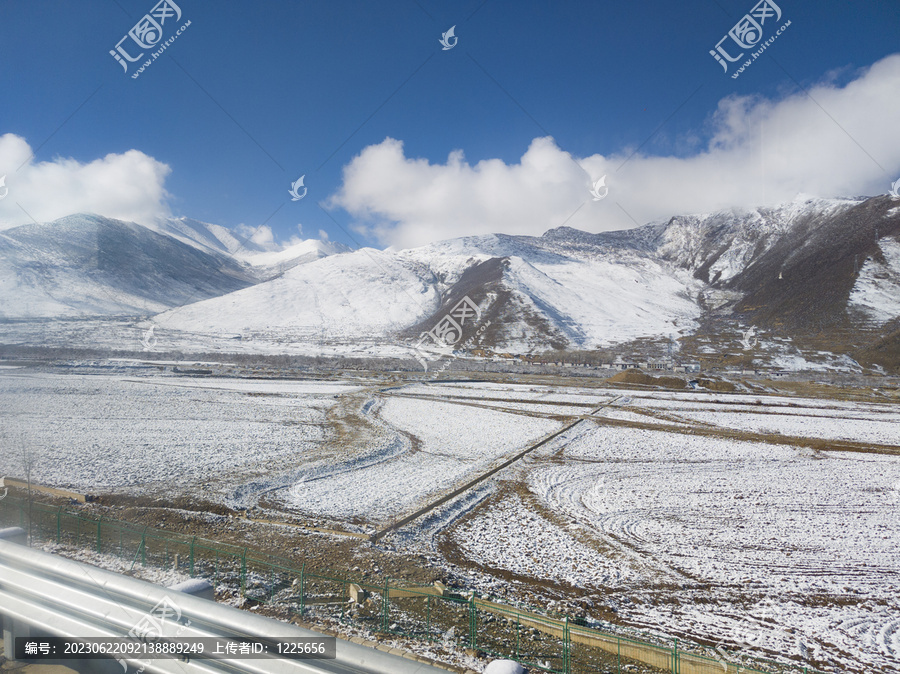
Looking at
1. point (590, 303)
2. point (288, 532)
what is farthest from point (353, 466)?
point (590, 303)

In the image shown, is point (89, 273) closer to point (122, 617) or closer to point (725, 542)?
point (725, 542)

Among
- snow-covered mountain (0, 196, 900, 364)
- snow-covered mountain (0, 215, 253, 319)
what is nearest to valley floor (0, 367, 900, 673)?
snow-covered mountain (0, 196, 900, 364)

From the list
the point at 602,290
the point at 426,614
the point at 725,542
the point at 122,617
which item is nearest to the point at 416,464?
the point at 426,614

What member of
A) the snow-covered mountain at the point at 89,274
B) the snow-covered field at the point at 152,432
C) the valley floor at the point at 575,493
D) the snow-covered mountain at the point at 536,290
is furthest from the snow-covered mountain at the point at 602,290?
the valley floor at the point at 575,493

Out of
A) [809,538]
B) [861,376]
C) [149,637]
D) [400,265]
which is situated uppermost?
[400,265]

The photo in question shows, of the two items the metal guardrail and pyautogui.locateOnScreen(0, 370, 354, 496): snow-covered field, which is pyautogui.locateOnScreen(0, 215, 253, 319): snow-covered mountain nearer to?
pyautogui.locateOnScreen(0, 370, 354, 496): snow-covered field

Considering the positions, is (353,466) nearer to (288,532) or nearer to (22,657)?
(288,532)
